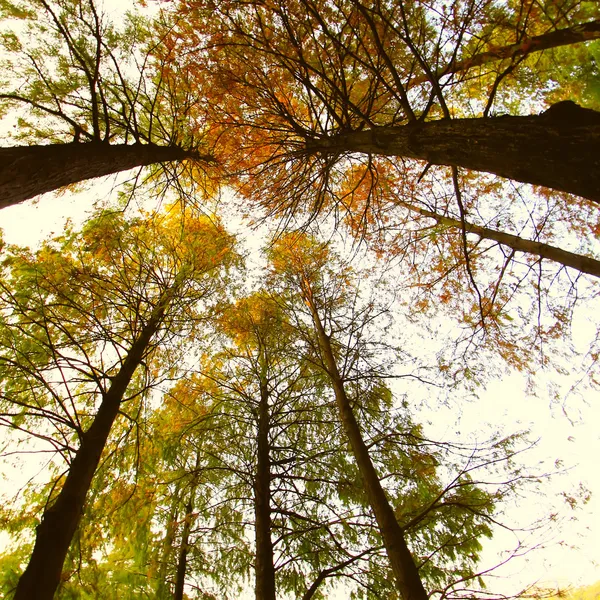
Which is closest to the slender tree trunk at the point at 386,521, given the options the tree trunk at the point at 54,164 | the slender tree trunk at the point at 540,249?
the slender tree trunk at the point at 540,249

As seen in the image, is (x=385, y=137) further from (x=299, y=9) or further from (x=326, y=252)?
(x=326, y=252)

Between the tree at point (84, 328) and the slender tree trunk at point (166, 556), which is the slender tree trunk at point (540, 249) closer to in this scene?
the tree at point (84, 328)

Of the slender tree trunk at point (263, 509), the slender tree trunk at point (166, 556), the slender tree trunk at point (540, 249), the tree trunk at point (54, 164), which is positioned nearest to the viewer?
the tree trunk at point (54, 164)

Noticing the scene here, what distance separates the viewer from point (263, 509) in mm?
3793

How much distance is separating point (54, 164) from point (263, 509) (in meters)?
3.99

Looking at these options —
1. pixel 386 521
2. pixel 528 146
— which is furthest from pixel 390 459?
pixel 528 146

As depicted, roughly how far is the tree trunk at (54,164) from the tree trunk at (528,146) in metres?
2.68

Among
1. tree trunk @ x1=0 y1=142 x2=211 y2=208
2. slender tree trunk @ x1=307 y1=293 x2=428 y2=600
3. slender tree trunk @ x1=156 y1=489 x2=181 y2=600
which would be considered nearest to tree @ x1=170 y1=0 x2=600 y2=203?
tree trunk @ x1=0 y1=142 x2=211 y2=208

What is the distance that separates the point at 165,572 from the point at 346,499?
3.19 m

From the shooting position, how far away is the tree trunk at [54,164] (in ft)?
7.01

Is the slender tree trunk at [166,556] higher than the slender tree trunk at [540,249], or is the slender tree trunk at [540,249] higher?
the slender tree trunk at [540,249]

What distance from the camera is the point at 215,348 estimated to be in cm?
554

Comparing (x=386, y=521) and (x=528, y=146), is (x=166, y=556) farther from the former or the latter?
(x=528, y=146)

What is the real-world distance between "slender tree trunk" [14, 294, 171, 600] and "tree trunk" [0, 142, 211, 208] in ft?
6.36
